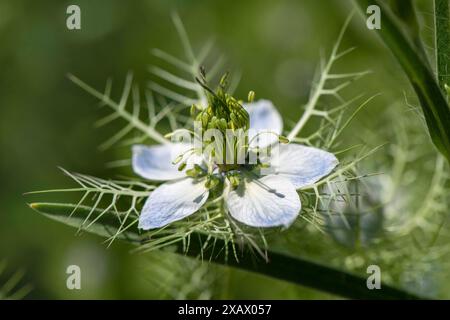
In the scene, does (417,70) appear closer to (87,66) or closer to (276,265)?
(276,265)

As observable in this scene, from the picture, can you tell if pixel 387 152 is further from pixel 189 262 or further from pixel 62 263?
pixel 62 263

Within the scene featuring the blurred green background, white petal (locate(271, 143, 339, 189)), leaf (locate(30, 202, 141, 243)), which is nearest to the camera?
leaf (locate(30, 202, 141, 243))

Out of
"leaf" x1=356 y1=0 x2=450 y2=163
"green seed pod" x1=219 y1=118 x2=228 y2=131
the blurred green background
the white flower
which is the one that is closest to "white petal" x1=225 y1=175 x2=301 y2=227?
the white flower

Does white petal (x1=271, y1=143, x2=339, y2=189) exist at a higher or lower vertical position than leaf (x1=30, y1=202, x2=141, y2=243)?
higher

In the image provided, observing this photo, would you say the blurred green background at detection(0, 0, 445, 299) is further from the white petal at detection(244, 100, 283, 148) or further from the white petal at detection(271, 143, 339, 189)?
the white petal at detection(271, 143, 339, 189)

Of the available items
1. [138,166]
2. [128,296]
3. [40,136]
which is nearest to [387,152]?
[138,166]

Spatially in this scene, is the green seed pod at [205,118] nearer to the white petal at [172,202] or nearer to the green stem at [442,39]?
the white petal at [172,202]
